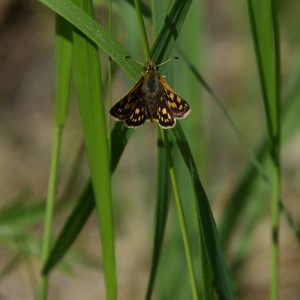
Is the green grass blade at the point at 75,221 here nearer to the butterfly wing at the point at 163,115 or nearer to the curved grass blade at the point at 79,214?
the curved grass blade at the point at 79,214

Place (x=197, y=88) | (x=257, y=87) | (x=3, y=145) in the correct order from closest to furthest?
(x=197, y=88), (x=257, y=87), (x=3, y=145)

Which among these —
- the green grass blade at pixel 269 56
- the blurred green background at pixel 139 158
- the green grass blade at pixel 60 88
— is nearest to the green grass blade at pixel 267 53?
the green grass blade at pixel 269 56

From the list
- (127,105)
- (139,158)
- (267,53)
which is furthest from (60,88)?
(139,158)

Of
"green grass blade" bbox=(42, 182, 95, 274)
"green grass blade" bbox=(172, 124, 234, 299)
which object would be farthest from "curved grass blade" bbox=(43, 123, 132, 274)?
"green grass blade" bbox=(172, 124, 234, 299)

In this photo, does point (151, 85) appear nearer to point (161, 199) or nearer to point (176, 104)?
point (176, 104)

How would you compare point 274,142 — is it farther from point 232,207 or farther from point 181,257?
point 181,257

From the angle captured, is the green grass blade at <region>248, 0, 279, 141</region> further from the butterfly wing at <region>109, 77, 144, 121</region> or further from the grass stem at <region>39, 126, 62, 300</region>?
the grass stem at <region>39, 126, 62, 300</region>

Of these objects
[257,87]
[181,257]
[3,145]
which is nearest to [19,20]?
[3,145]
